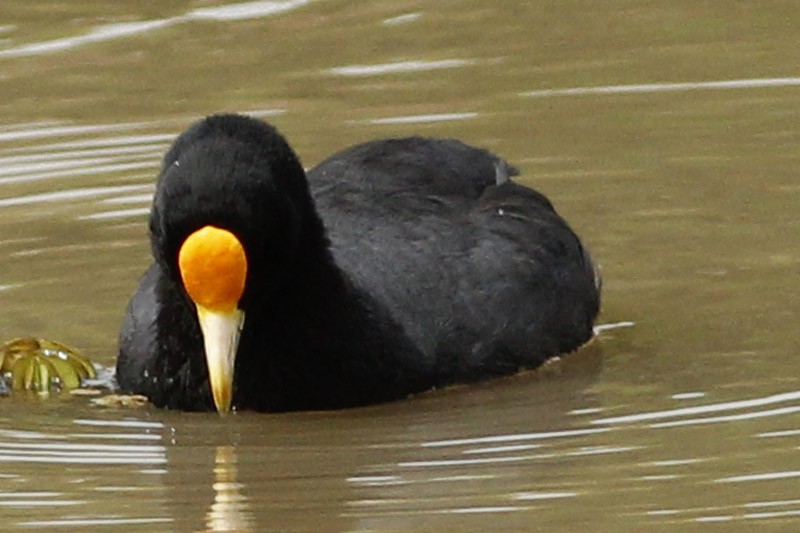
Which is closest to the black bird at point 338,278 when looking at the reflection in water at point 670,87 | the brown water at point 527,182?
the brown water at point 527,182

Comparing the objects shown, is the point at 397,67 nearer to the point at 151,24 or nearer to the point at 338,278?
the point at 151,24

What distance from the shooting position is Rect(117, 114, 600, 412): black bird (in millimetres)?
8305

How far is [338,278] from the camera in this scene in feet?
29.4

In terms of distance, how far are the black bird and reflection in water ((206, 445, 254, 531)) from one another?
0.22 metres

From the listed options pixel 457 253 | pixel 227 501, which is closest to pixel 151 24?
pixel 457 253

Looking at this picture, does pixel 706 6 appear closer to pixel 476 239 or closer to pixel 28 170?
pixel 28 170

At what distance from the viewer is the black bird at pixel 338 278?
327 inches

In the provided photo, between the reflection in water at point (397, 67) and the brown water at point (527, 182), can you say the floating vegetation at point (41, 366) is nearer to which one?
the brown water at point (527, 182)

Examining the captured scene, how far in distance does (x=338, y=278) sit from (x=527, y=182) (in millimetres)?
3068

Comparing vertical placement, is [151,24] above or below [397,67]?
above

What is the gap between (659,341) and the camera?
32.1 feet

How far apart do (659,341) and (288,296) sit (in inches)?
66.3

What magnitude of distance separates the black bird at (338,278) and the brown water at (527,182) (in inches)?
5.4

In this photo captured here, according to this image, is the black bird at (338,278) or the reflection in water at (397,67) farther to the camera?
the reflection in water at (397,67)
